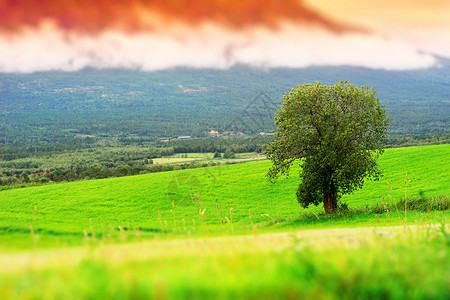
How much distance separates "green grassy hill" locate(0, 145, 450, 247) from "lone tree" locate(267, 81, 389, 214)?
9571mm

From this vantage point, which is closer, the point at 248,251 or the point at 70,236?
the point at 248,251

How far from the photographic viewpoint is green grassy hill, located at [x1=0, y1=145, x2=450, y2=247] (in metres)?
37.9

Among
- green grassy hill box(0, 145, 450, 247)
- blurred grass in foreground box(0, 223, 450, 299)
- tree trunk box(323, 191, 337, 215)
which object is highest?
blurred grass in foreground box(0, 223, 450, 299)

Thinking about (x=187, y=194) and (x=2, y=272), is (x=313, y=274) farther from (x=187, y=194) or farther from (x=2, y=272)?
(x=187, y=194)

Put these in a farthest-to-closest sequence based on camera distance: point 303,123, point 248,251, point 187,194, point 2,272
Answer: point 187,194
point 303,123
point 248,251
point 2,272

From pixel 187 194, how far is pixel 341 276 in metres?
45.0

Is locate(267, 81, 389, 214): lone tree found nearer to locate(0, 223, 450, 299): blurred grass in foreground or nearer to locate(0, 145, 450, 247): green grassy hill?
locate(0, 145, 450, 247): green grassy hill

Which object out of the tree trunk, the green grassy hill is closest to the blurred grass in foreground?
the tree trunk

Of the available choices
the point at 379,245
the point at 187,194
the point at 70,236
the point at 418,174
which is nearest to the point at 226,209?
the point at 187,194

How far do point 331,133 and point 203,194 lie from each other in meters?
A: 26.9

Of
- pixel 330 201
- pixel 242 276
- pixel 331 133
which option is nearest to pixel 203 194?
pixel 330 201

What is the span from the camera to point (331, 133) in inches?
974

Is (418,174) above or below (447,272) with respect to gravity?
below

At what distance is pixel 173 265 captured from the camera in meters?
→ 6.09
